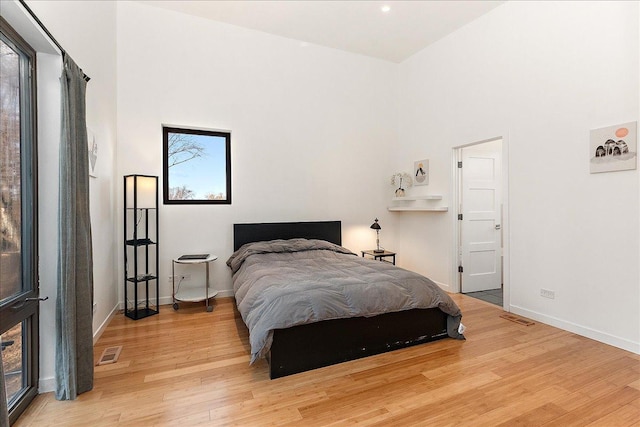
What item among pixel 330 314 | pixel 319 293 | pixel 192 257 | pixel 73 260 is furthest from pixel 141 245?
pixel 330 314

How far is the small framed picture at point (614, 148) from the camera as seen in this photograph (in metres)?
2.69

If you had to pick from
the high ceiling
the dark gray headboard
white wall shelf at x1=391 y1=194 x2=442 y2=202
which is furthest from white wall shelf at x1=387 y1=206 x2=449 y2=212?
the high ceiling

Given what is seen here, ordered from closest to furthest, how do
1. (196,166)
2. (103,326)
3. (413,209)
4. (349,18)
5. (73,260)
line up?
(73,260) < (103,326) < (349,18) < (196,166) < (413,209)

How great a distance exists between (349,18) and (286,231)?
9.81 ft

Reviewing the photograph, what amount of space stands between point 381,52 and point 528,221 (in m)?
3.40

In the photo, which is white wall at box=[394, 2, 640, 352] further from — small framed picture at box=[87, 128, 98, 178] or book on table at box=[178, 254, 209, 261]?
small framed picture at box=[87, 128, 98, 178]

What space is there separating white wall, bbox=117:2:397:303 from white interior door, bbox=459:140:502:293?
53.1 inches

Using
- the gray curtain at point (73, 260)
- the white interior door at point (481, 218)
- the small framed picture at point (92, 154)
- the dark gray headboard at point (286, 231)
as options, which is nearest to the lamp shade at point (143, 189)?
the small framed picture at point (92, 154)

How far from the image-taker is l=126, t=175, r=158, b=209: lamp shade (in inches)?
140

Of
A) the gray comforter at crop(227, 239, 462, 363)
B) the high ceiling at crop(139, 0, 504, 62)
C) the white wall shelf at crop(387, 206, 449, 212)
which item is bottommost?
the gray comforter at crop(227, 239, 462, 363)

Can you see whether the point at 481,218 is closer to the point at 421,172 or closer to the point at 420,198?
the point at 420,198

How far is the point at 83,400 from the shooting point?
200cm

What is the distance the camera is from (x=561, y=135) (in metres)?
3.19

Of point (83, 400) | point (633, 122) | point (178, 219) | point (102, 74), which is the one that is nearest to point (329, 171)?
point (178, 219)
